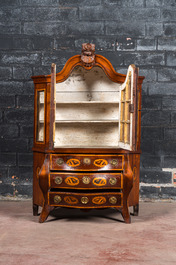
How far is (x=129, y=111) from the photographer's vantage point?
3598 millimetres

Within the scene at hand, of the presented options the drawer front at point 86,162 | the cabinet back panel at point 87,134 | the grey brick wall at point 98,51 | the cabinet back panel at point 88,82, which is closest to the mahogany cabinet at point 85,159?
the drawer front at point 86,162

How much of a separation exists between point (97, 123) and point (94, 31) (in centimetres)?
125

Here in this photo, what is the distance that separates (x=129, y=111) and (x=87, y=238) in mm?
1217

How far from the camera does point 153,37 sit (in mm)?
4914

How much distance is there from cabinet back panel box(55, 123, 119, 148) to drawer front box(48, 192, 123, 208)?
89 cm

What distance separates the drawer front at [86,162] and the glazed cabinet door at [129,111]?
0.18 m

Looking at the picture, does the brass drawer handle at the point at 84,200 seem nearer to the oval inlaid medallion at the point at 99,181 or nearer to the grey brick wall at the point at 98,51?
the oval inlaid medallion at the point at 99,181

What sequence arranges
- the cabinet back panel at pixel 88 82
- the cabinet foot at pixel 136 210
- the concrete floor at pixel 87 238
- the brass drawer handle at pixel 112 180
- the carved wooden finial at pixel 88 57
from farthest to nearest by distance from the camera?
the cabinet back panel at pixel 88 82 → the cabinet foot at pixel 136 210 → the carved wooden finial at pixel 88 57 → the brass drawer handle at pixel 112 180 → the concrete floor at pixel 87 238

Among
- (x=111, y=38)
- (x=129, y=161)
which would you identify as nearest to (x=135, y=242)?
(x=129, y=161)

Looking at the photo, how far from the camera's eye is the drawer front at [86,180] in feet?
12.2

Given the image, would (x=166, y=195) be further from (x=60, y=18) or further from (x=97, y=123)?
(x=60, y=18)

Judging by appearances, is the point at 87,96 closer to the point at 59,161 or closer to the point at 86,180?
the point at 59,161

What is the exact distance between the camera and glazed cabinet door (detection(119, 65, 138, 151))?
3512 millimetres

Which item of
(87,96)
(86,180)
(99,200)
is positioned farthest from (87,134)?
(99,200)
